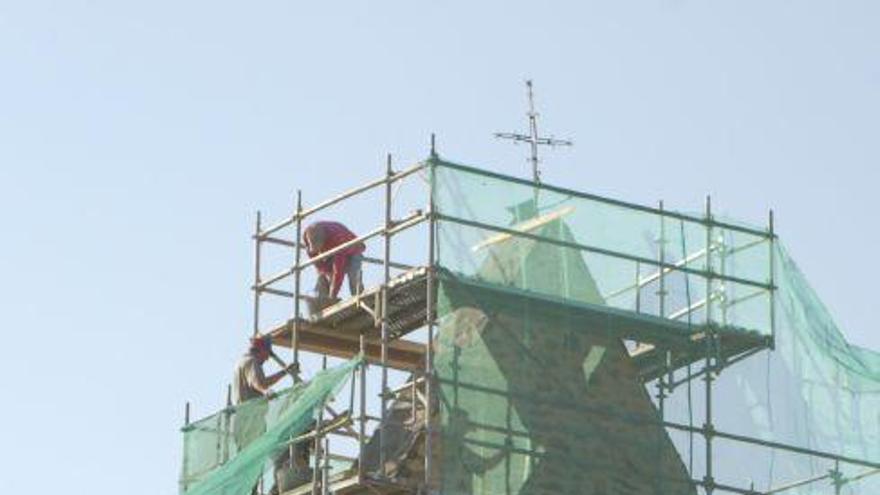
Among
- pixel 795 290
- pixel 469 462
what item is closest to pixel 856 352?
pixel 795 290

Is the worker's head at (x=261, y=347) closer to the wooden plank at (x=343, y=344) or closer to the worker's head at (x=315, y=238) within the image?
the wooden plank at (x=343, y=344)

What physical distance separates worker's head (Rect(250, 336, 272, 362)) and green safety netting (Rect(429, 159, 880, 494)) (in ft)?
11.2

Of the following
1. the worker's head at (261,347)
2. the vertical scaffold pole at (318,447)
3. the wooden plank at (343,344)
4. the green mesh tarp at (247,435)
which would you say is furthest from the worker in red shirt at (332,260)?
the vertical scaffold pole at (318,447)

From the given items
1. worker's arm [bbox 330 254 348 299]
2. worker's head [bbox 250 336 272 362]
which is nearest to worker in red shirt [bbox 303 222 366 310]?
worker's arm [bbox 330 254 348 299]

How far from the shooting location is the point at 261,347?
52656 millimetres

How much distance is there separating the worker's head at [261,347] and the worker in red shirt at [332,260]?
1.01 m

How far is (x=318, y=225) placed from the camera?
52.4m

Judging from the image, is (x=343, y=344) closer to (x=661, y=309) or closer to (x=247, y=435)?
(x=247, y=435)

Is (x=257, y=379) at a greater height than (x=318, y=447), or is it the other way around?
(x=257, y=379)

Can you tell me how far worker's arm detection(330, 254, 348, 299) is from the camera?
52.0 meters

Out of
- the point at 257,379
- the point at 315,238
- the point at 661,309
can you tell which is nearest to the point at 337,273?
the point at 315,238

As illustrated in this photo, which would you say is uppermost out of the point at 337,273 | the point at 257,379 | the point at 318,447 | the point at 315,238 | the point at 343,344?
the point at 315,238

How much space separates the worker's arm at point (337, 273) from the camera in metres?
52.0

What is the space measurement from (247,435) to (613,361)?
5.05 meters
